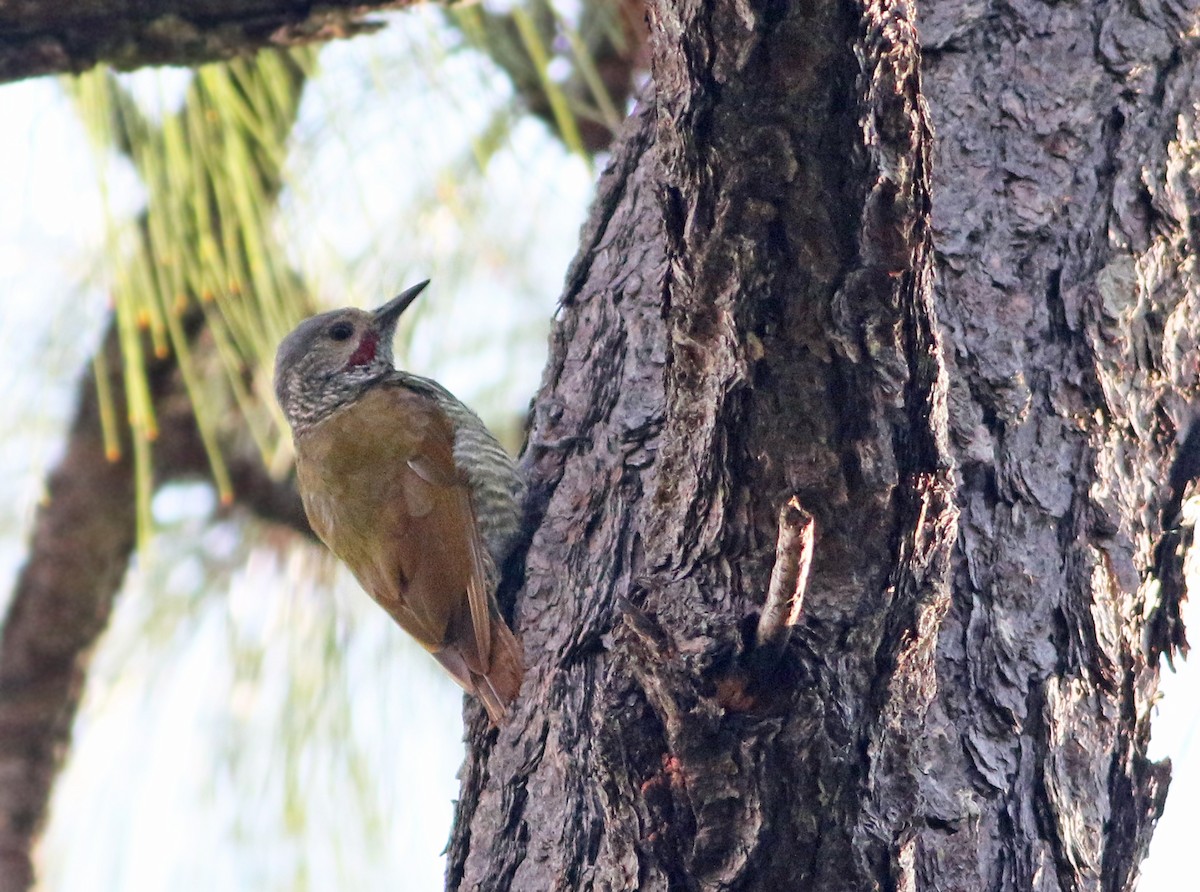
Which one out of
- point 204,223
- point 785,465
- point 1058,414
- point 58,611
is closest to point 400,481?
point 204,223

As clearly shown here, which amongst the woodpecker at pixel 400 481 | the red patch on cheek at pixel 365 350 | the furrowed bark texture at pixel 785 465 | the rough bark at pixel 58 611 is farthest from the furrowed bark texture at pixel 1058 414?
the rough bark at pixel 58 611

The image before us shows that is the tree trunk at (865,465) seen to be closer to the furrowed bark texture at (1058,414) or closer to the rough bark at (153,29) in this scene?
the furrowed bark texture at (1058,414)

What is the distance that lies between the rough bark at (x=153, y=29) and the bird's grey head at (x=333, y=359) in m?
1.06

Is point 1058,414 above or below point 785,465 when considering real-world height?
above

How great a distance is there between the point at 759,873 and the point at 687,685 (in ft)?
0.81

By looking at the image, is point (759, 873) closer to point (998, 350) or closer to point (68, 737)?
point (998, 350)

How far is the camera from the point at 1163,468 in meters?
2.28

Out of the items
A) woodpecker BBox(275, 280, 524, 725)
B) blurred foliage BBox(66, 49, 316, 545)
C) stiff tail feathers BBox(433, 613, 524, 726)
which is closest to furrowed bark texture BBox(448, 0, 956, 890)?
stiff tail feathers BBox(433, 613, 524, 726)

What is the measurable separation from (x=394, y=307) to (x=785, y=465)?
2.73m

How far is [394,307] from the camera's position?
13.6ft

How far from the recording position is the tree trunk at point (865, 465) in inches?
58.4

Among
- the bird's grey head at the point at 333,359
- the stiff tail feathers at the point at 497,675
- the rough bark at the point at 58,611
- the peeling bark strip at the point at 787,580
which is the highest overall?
the bird's grey head at the point at 333,359

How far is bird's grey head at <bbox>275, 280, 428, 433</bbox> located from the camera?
13.4 feet

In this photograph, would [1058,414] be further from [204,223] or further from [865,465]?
[204,223]
